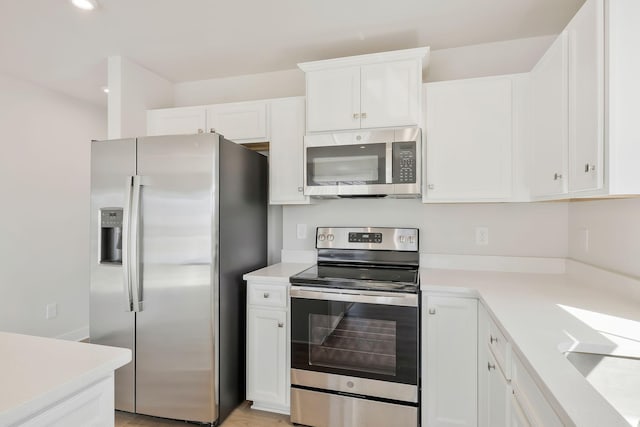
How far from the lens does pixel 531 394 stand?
3.31ft

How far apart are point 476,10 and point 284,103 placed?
1309 mm

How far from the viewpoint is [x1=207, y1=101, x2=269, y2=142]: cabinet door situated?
254 centimetres

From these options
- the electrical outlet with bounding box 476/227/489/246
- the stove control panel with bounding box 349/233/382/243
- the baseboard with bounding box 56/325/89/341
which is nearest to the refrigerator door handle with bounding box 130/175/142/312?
the stove control panel with bounding box 349/233/382/243

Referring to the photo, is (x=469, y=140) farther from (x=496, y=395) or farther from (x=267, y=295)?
(x=267, y=295)

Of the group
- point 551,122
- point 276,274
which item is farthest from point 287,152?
A: point 551,122

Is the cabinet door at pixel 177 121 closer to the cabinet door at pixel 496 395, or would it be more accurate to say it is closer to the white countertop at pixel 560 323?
the white countertop at pixel 560 323

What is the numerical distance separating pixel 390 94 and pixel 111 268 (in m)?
2.03

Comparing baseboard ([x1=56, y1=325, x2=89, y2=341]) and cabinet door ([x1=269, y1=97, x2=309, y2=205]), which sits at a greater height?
cabinet door ([x1=269, y1=97, x2=309, y2=205])

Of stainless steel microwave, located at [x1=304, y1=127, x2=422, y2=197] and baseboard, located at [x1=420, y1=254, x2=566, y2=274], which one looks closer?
stainless steel microwave, located at [x1=304, y1=127, x2=422, y2=197]

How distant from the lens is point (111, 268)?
213cm

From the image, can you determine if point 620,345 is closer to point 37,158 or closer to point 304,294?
point 304,294

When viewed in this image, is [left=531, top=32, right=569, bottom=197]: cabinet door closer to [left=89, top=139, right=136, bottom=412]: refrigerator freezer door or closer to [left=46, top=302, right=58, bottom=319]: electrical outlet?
[left=89, top=139, right=136, bottom=412]: refrigerator freezer door

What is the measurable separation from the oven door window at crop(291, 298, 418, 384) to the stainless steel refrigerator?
0.48 meters

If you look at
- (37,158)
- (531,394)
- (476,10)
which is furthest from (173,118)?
(531,394)
